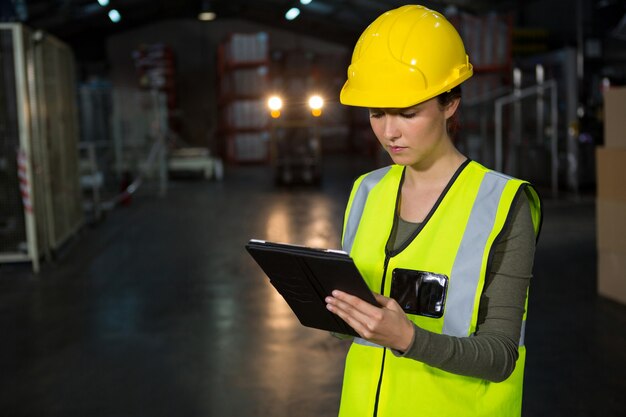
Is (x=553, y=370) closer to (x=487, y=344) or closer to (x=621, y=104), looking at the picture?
(x=621, y=104)

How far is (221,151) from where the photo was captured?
28000mm

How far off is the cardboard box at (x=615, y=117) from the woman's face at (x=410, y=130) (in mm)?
4932

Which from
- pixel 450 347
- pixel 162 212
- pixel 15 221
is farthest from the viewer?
pixel 162 212

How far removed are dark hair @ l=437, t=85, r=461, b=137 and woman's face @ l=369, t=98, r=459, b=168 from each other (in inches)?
0.7

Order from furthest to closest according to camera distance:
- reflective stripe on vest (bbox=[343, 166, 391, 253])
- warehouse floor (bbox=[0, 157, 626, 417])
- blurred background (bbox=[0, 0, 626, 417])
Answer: blurred background (bbox=[0, 0, 626, 417]), warehouse floor (bbox=[0, 157, 626, 417]), reflective stripe on vest (bbox=[343, 166, 391, 253])

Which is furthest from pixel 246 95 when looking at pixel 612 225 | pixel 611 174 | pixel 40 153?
pixel 612 225

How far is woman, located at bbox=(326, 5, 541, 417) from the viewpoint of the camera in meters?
1.52

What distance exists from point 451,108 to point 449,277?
0.38 meters

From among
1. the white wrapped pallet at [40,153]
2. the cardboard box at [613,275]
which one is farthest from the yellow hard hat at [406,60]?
the white wrapped pallet at [40,153]

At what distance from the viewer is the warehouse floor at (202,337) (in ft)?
14.1

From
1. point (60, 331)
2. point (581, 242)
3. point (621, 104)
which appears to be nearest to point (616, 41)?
point (581, 242)

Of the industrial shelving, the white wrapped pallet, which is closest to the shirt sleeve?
the white wrapped pallet

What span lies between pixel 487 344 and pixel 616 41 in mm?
16256

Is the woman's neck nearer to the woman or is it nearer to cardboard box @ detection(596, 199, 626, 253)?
the woman
